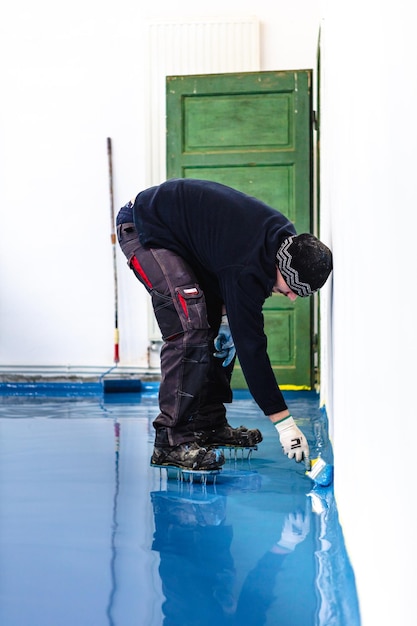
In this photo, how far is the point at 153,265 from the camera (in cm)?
272

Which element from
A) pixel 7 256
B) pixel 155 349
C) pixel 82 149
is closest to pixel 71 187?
pixel 82 149

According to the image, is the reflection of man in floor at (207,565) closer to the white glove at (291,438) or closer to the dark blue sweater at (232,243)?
the white glove at (291,438)

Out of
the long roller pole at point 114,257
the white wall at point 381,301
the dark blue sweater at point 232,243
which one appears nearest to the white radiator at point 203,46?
the long roller pole at point 114,257

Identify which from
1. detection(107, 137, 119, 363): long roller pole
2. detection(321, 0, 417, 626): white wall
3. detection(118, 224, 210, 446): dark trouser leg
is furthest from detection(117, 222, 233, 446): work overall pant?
detection(107, 137, 119, 363): long roller pole

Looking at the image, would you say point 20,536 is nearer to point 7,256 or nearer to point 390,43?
point 390,43

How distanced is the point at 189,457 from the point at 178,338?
1.26 ft

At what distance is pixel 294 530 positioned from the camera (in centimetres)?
204

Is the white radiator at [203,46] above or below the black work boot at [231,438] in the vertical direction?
above

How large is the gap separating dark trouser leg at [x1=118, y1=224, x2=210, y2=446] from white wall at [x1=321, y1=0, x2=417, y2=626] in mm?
986

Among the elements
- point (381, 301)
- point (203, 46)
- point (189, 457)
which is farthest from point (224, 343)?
point (203, 46)

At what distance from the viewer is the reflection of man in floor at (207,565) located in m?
1.50

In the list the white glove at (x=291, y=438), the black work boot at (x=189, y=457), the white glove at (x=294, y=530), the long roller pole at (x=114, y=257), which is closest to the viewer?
the white glove at (x=294, y=530)

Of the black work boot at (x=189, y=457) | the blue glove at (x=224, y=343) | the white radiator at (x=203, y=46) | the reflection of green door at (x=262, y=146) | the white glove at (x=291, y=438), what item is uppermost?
the white radiator at (x=203, y=46)

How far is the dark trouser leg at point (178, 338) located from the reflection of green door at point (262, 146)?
2405 mm
